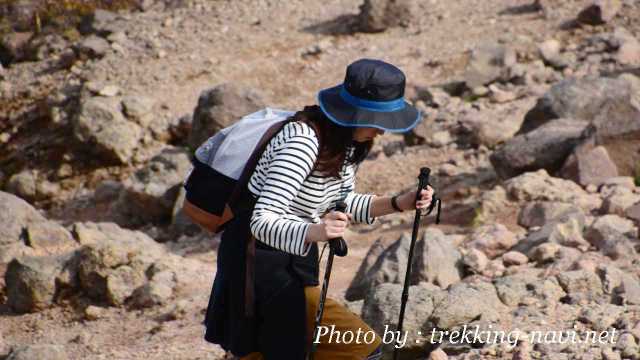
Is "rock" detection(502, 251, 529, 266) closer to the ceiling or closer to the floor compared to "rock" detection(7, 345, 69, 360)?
closer to the ceiling

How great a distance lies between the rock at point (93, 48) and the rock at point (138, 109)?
2.96 meters

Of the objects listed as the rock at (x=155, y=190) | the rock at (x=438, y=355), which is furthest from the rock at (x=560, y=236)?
the rock at (x=155, y=190)

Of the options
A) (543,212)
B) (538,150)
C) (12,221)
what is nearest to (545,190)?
(543,212)

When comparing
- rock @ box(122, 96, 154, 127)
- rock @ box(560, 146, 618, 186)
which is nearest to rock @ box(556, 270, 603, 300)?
rock @ box(560, 146, 618, 186)

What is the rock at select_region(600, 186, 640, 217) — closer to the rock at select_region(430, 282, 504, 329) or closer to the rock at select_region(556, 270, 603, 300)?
the rock at select_region(556, 270, 603, 300)

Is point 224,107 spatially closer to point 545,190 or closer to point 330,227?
point 545,190

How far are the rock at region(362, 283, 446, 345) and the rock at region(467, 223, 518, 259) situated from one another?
5.71 feet

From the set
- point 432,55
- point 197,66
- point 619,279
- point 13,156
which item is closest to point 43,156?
point 13,156

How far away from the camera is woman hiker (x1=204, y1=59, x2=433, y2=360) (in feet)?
12.6

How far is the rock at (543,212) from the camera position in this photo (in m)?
8.55

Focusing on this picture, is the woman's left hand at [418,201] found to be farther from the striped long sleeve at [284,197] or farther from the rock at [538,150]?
the rock at [538,150]

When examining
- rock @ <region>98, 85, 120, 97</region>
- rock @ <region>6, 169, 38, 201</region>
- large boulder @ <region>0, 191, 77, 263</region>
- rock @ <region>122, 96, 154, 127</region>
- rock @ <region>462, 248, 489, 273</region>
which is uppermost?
rock @ <region>462, 248, 489, 273</region>

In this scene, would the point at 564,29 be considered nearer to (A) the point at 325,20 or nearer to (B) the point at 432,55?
(B) the point at 432,55

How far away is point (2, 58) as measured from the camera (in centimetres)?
1997
